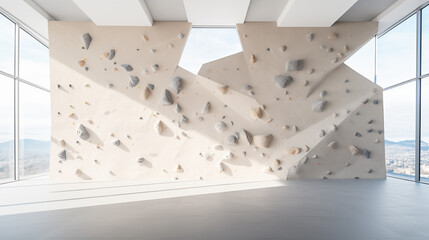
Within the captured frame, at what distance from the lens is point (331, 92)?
4.72 meters

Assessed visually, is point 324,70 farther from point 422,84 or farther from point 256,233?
point 256,233

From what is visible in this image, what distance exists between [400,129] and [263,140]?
2.61m

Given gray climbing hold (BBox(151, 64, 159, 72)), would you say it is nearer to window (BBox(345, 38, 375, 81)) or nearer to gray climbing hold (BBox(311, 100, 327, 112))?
gray climbing hold (BBox(311, 100, 327, 112))

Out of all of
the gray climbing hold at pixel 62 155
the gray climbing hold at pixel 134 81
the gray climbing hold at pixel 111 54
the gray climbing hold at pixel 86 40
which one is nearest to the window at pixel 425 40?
the gray climbing hold at pixel 134 81

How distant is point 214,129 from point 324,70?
2.27 metres

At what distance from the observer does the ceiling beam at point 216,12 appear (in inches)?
156

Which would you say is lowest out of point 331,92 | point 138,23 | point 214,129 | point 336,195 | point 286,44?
point 336,195

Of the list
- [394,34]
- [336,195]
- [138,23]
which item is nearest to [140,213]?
[336,195]

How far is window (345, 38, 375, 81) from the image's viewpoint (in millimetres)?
4857

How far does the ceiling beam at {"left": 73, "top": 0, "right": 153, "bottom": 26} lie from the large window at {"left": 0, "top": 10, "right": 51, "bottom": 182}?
1.49 metres

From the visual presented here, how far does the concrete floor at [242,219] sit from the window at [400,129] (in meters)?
1.65

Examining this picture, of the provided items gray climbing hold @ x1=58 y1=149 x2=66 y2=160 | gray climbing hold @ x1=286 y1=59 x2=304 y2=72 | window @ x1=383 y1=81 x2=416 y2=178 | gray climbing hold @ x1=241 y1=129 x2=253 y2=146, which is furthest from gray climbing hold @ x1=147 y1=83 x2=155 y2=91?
window @ x1=383 y1=81 x2=416 y2=178

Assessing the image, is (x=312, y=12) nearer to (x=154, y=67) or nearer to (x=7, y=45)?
(x=154, y=67)

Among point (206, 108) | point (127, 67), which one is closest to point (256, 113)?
point (206, 108)
